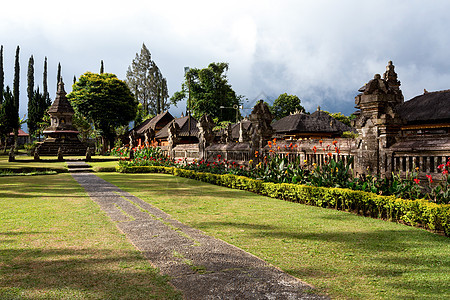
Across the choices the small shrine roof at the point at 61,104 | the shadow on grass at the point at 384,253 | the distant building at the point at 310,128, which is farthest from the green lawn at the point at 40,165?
the small shrine roof at the point at 61,104

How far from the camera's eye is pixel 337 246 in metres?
5.12

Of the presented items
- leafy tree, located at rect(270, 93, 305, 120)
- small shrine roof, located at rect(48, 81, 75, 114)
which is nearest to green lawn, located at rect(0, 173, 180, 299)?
small shrine roof, located at rect(48, 81, 75, 114)

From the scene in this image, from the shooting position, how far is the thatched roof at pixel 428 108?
64.1 ft

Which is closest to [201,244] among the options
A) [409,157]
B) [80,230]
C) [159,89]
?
[80,230]

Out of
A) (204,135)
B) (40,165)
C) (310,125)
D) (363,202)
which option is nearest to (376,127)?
(363,202)

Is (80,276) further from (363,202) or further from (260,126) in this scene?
(260,126)

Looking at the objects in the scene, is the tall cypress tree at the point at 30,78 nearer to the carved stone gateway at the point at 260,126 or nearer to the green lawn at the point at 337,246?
the carved stone gateway at the point at 260,126

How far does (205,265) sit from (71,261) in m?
1.79

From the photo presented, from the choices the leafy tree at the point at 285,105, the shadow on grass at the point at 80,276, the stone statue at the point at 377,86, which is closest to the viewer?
the shadow on grass at the point at 80,276

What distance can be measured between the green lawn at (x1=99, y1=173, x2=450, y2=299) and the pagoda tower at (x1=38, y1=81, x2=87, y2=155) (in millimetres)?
41843

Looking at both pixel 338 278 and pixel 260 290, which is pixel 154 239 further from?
pixel 338 278

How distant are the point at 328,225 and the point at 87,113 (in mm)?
54555

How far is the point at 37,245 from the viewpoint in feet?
16.5

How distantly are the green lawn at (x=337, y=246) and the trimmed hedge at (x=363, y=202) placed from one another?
0.94ft
